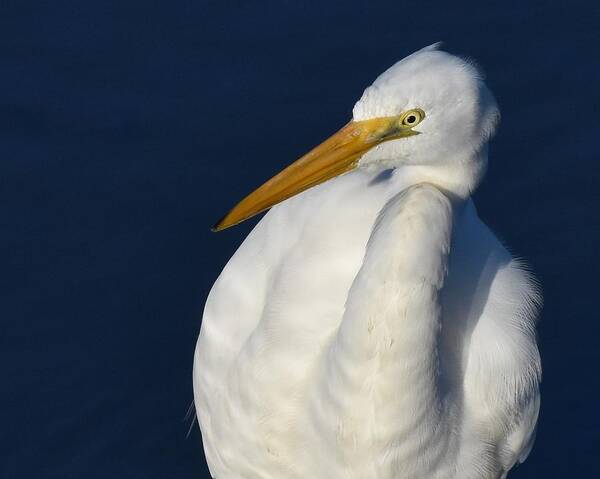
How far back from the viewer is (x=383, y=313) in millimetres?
3684

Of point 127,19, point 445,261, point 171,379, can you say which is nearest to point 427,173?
point 445,261

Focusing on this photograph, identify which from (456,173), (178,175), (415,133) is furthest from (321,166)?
(178,175)

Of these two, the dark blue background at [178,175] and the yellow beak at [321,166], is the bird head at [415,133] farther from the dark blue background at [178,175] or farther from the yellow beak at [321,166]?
the dark blue background at [178,175]

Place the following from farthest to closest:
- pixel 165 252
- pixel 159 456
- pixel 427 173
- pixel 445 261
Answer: pixel 165 252
pixel 159 456
pixel 427 173
pixel 445 261

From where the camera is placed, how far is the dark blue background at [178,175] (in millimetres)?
5242

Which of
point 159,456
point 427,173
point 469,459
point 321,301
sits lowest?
point 159,456

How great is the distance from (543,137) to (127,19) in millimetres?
2073

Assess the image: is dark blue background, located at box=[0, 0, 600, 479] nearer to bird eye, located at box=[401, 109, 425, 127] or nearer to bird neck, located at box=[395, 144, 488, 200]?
bird neck, located at box=[395, 144, 488, 200]

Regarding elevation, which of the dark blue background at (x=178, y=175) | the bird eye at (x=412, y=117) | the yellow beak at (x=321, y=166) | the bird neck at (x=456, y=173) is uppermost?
the bird eye at (x=412, y=117)

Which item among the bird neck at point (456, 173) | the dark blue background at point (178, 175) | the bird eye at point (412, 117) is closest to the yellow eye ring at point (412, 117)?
the bird eye at point (412, 117)

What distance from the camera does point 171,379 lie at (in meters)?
5.31

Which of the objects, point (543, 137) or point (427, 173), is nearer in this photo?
point (427, 173)

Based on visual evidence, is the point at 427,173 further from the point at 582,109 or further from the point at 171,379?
the point at 582,109

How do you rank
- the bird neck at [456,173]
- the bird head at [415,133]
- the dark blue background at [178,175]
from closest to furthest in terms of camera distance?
the bird head at [415,133]
the bird neck at [456,173]
the dark blue background at [178,175]
